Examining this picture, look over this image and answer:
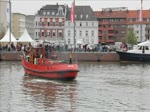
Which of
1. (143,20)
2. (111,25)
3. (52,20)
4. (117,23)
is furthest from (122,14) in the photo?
(52,20)

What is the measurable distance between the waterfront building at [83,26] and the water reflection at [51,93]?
99046 mm

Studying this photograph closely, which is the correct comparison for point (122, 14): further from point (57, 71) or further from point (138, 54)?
point (57, 71)

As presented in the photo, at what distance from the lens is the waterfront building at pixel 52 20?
147625 mm

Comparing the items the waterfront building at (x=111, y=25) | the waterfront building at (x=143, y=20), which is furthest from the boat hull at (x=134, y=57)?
the waterfront building at (x=143, y=20)

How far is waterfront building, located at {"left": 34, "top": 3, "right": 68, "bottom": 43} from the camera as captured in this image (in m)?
148

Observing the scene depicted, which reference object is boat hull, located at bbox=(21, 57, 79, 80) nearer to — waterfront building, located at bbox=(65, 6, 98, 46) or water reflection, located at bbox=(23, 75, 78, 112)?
water reflection, located at bbox=(23, 75, 78, 112)

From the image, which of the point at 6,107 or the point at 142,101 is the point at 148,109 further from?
the point at 6,107

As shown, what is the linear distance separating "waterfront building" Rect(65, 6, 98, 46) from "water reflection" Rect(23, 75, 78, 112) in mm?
99046

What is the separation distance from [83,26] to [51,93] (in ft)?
371

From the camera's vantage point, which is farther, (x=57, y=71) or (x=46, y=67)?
(x=46, y=67)

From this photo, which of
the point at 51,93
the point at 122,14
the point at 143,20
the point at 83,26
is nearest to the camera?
the point at 51,93

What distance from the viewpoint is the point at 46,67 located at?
4722 cm

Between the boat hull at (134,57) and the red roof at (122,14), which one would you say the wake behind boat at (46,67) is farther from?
the red roof at (122,14)

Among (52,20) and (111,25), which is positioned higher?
(52,20)
